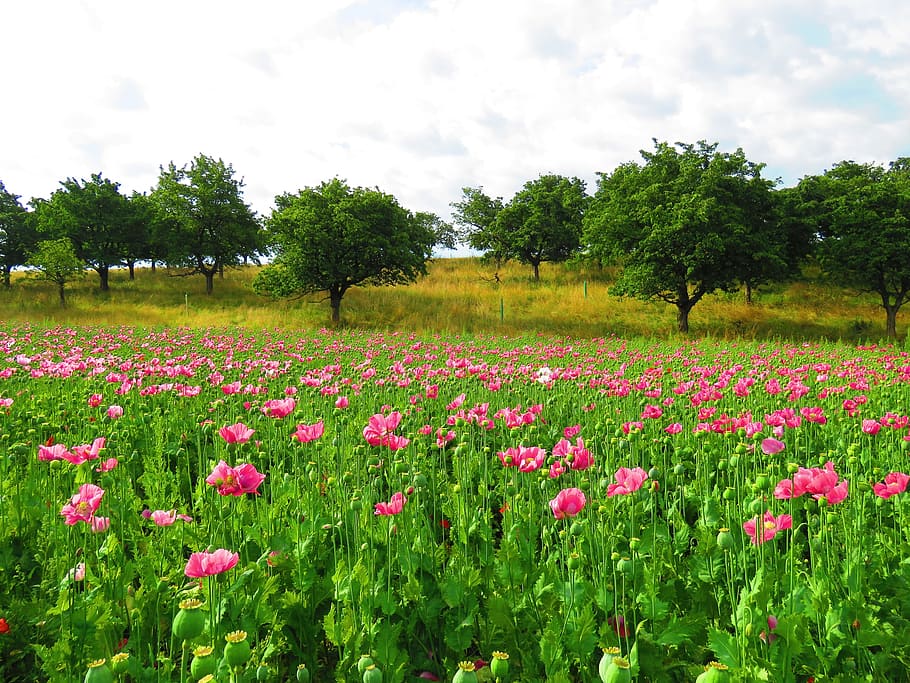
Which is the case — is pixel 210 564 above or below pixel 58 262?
below

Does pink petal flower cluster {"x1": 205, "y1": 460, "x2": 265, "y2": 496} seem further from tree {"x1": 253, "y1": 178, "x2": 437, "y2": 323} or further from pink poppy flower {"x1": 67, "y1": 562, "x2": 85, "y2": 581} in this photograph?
tree {"x1": 253, "y1": 178, "x2": 437, "y2": 323}

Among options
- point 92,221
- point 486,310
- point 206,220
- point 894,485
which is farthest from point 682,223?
point 92,221

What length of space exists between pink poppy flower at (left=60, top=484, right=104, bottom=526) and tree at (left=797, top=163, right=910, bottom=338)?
27557mm

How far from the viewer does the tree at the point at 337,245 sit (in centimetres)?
2336

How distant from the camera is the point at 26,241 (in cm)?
3666

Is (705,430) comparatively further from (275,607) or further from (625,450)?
(275,607)

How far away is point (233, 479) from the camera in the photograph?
1.77m

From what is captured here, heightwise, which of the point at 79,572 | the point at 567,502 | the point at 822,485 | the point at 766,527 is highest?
the point at 822,485

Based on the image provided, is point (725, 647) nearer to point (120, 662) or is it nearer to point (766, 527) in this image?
point (766, 527)

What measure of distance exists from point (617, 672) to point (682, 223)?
21.4m

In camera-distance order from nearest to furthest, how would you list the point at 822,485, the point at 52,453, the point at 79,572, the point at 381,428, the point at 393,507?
1. the point at 822,485
2. the point at 79,572
3. the point at 393,507
4. the point at 52,453
5. the point at 381,428

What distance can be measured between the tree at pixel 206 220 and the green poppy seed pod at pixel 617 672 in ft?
120

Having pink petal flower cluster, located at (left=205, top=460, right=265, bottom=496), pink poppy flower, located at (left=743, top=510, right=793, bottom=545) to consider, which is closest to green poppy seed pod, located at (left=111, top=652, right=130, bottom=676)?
pink petal flower cluster, located at (left=205, top=460, right=265, bottom=496)

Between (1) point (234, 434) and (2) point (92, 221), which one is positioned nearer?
(1) point (234, 434)
